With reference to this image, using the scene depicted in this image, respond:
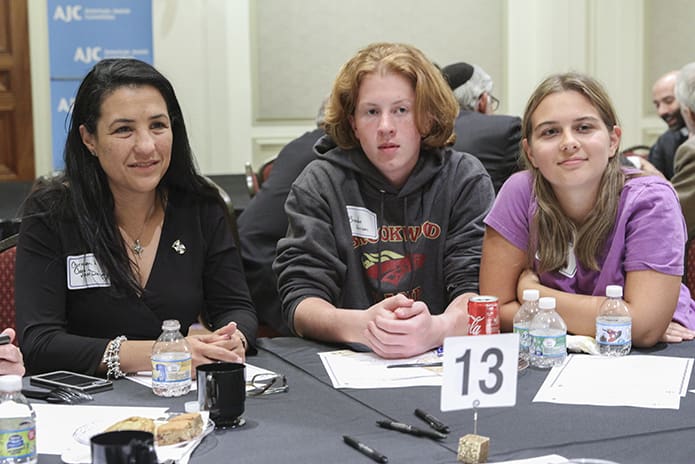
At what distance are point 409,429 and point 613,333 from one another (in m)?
0.67

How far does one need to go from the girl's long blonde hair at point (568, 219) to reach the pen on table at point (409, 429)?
0.81 meters

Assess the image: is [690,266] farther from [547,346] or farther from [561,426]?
[561,426]

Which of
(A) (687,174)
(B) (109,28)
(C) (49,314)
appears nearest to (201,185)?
(C) (49,314)

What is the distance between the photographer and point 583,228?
2096 millimetres

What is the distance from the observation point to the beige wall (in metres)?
6.23

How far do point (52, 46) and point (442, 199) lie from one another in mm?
4351

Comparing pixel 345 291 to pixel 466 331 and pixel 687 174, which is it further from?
pixel 687 174

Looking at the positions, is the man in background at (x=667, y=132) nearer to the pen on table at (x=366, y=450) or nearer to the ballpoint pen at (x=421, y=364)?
the ballpoint pen at (x=421, y=364)

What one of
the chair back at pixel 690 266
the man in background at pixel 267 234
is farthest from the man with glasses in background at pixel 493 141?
the chair back at pixel 690 266

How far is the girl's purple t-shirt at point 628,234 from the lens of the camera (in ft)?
6.69

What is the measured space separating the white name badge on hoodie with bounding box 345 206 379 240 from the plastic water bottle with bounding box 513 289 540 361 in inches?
16.7

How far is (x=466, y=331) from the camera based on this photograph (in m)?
2.08

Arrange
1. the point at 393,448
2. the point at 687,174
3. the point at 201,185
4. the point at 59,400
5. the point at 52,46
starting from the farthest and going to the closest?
1. the point at 52,46
2. the point at 687,174
3. the point at 201,185
4. the point at 59,400
5. the point at 393,448

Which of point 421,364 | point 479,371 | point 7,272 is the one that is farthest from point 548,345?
point 7,272
